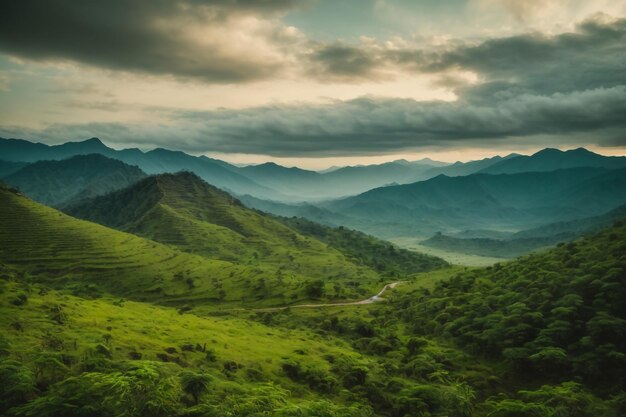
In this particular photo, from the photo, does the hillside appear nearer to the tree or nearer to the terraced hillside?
the tree

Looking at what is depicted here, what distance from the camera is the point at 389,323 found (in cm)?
11538

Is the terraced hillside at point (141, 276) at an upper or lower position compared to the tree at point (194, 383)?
lower

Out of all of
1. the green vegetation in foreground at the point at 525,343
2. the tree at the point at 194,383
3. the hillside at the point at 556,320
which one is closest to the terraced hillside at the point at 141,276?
the green vegetation in foreground at the point at 525,343

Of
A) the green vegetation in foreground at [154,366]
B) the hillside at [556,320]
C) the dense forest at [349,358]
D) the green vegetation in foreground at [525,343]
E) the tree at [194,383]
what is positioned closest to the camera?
the green vegetation in foreground at [154,366]

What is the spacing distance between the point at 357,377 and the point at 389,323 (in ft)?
191

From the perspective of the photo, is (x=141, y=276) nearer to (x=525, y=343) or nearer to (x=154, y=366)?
(x=154, y=366)

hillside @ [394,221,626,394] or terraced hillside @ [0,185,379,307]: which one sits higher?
hillside @ [394,221,626,394]

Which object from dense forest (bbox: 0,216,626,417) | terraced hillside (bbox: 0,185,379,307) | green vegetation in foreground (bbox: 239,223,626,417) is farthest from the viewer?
terraced hillside (bbox: 0,185,379,307)

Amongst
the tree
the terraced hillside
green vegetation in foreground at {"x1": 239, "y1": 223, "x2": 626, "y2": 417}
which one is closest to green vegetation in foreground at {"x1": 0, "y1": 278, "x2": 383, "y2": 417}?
the tree

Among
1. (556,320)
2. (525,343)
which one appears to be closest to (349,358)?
(525,343)

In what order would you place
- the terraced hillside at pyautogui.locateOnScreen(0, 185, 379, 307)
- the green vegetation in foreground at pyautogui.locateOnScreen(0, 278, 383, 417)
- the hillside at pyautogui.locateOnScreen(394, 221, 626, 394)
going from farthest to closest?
the terraced hillside at pyautogui.locateOnScreen(0, 185, 379, 307)
the hillside at pyautogui.locateOnScreen(394, 221, 626, 394)
the green vegetation in foreground at pyautogui.locateOnScreen(0, 278, 383, 417)

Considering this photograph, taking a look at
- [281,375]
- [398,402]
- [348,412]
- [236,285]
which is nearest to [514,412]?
[398,402]

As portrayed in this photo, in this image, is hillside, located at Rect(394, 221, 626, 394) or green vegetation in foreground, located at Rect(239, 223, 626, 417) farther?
hillside, located at Rect(394, 221, 626, 394)

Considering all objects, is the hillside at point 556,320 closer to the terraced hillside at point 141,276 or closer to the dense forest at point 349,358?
the dense forest at point 349,358
